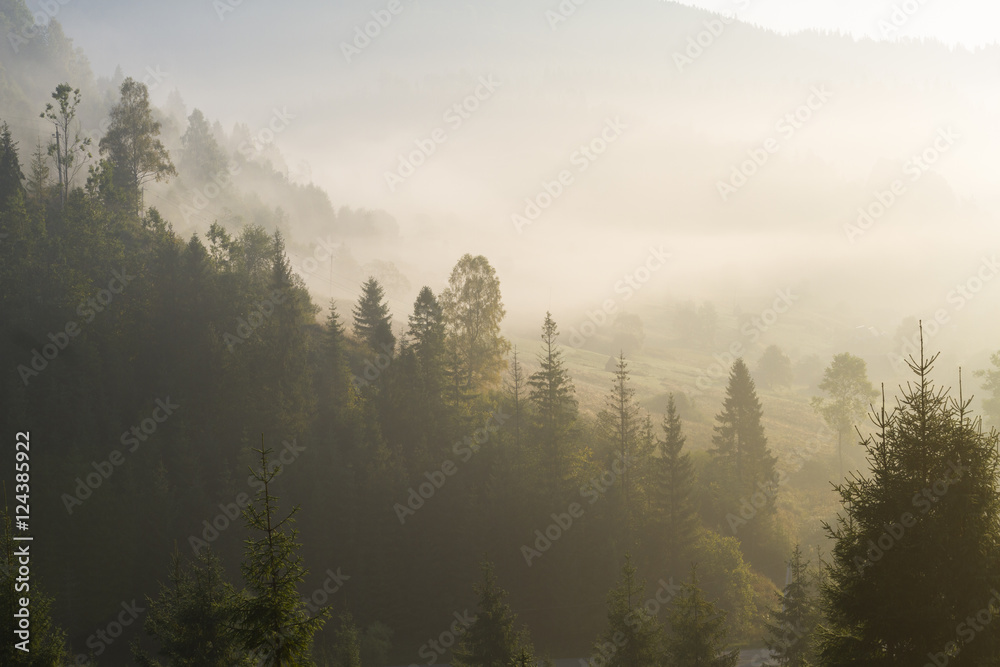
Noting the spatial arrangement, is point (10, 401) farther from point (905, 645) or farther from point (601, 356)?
point (601, 356)

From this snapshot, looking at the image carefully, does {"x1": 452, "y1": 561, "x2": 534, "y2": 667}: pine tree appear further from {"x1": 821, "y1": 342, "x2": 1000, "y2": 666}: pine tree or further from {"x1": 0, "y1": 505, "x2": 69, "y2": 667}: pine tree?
{"x1": 821, "y1": 342, "x2": 1000, "y2": 666}: pine tree

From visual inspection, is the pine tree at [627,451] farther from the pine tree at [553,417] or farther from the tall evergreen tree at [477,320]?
the tall evergreen tree at [477,320]

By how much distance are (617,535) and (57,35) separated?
218 meters

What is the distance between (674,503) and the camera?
184ft

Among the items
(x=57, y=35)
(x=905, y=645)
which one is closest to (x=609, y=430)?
(x=905, y=645)

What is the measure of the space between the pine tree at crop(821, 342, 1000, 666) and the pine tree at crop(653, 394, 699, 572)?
4148 cm

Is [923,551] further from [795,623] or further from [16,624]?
[16,624]

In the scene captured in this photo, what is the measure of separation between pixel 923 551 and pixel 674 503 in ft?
145

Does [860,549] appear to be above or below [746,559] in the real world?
above

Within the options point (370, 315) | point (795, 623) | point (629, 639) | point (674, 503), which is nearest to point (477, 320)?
point (370, 315)

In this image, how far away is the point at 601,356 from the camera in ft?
454

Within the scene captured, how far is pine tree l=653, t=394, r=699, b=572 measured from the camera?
55094 millimetres

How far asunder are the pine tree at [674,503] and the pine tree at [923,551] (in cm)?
4148

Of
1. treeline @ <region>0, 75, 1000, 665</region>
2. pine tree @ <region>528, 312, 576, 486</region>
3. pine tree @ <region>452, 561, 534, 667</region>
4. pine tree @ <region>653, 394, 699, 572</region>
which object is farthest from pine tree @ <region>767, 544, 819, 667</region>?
pine tree @ <region>528, 312, 576, 486</region>
